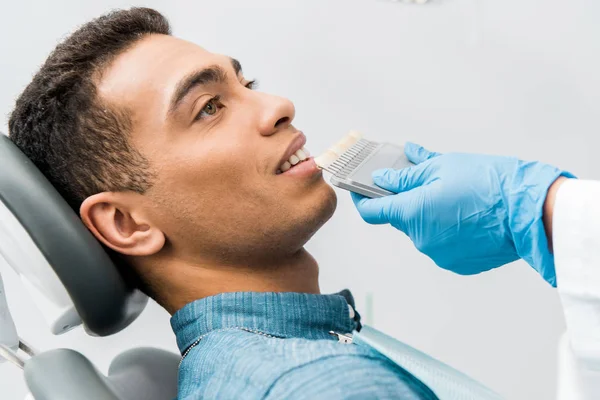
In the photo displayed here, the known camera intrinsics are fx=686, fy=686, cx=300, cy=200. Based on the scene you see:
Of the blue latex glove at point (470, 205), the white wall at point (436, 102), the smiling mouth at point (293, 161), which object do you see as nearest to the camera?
the blue latex glove at point (470, 205)

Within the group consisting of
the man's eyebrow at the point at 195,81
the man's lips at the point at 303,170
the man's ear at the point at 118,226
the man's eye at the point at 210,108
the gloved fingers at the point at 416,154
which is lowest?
the man's ear at the point at 118,226

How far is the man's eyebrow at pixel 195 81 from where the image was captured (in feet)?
4.06

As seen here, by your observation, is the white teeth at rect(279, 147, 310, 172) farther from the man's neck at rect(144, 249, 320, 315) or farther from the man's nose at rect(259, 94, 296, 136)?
the man's neck at rect(144, 249, 320, 315)

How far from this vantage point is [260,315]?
1.17 m

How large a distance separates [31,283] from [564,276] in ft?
2.91

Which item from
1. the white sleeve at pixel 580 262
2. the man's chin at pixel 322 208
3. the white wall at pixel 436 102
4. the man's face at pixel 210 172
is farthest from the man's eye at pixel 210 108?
the white wall at pixel 436 102

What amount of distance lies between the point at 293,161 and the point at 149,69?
0.32 m

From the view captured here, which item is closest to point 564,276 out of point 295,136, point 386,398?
point 386,398

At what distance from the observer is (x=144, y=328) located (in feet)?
6.34

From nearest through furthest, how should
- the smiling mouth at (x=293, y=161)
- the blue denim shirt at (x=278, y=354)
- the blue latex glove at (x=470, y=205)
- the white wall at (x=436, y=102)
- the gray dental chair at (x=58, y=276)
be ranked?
the blue denim shirt at (x=278, y=354)
the gray dental chair at (x=58, y=276)
the blue latex glove at (x=470, y=205)
the smiling mouth at (x=293, y=161)
the white wall at (x=436, y=102)

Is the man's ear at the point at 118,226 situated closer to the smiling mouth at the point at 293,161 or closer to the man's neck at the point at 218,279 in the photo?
the man's neck at the point at 218,279

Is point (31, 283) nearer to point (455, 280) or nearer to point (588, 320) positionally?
point (588, 320)

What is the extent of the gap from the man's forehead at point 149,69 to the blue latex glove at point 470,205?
0.41 meters

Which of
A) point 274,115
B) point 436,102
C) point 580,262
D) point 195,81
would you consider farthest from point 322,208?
point 436,102
